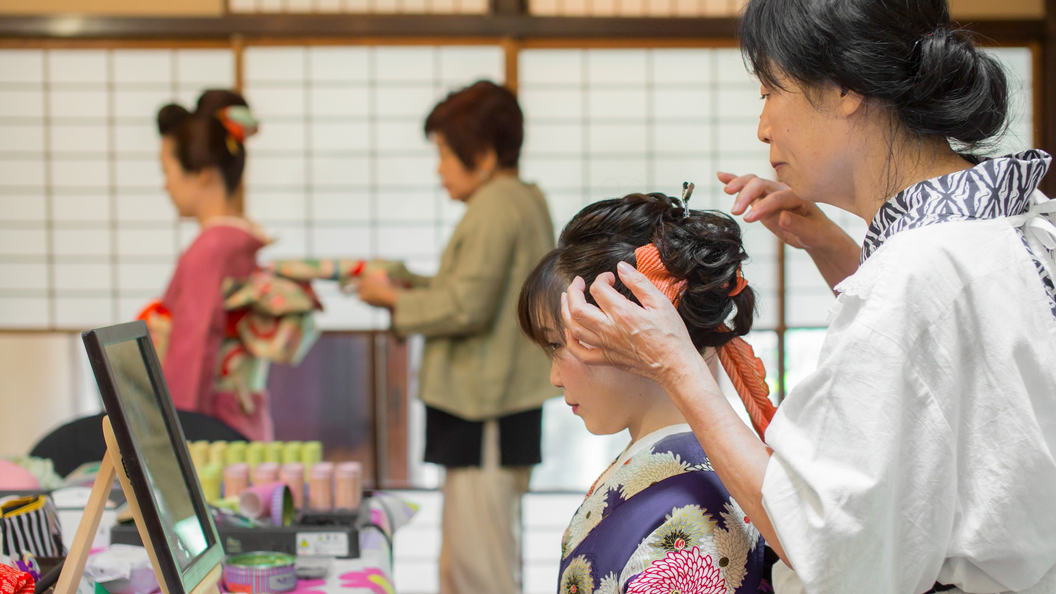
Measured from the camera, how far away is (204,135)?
287cm

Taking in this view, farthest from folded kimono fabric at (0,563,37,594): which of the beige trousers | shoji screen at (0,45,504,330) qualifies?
shoji screen at (0,45,504,330)

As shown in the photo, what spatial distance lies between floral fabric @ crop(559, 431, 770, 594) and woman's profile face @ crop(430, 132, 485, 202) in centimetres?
189

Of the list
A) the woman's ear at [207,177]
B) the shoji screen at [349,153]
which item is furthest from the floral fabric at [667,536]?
the shoji screen at [349,153]

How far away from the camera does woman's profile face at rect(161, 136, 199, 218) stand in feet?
9.48

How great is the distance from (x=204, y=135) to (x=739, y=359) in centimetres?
224

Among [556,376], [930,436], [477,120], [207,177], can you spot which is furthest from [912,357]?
[207,177]

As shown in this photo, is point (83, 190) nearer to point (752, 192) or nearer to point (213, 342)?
point (213, 342)

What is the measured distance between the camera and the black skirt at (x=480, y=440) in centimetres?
286

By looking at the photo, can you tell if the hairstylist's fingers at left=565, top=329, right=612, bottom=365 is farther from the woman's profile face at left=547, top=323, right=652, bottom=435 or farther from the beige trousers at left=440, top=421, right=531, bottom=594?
the beige trousers at left=440, top=421, right=531, bottom=594

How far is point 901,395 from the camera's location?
832 mm

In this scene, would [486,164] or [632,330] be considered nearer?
[632,330]

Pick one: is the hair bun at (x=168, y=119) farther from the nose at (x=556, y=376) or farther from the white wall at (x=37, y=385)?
the nose at (x=556, y=376)

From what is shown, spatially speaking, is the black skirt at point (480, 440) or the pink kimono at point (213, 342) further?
the black skirt at point (480, 440)

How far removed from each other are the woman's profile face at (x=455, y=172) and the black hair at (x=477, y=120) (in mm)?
17
